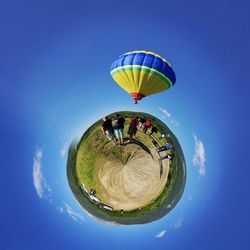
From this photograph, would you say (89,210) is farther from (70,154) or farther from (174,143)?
(174,143)

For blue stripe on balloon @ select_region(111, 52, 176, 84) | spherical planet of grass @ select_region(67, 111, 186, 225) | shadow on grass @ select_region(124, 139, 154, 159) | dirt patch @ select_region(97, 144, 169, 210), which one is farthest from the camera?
shadow on grass @ select_region(124, 139, 154, 159)

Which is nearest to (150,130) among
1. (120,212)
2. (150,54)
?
(120,212)

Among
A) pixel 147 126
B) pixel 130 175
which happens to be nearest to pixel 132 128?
pixel 147 126

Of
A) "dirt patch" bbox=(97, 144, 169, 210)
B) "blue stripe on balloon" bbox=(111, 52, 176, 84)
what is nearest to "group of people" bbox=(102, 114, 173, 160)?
"dirt patch" bbox=(97, 144, 169, 210)

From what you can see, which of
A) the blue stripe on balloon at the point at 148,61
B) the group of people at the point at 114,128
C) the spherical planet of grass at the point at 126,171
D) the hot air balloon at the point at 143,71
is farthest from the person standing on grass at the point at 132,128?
the blue stripe on balloon at the point at 148,61

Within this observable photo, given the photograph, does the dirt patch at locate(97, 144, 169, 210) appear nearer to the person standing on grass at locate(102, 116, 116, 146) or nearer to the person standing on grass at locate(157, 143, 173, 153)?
the person standing on grass at locate(157, 143, 173, 153)

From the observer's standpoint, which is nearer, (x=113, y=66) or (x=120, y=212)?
(x=113, y=66)

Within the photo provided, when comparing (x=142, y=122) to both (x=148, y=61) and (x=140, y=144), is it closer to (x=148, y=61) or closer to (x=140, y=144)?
(x=140, y=144)

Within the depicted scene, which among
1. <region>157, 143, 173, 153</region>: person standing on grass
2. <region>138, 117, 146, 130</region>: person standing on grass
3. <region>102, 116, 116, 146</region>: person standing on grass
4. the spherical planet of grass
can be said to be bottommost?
the spherical planet of grass
